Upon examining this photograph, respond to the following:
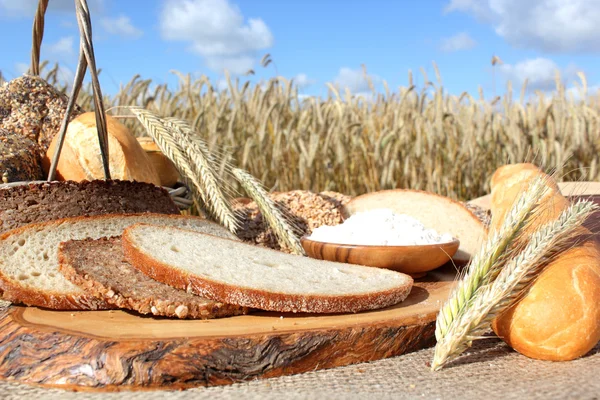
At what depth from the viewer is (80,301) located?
Result: 1851 millimetres

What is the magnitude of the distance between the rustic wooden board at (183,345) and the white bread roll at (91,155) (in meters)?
1.07

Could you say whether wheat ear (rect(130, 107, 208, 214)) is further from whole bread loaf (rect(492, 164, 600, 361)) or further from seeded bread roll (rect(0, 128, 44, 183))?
whole bread loaf (rect(492, 164, 600, 361))

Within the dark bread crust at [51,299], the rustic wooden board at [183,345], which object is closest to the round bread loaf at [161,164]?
the dark bread crust at [51,299]

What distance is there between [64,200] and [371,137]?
3683mm

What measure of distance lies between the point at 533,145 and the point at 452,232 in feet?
12.0

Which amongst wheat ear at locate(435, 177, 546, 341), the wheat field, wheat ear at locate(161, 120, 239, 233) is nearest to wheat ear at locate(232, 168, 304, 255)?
wheat ear at locate(161, 120, 239, 233)

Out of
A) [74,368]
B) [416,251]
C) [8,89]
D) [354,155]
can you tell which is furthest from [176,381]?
[354,155]

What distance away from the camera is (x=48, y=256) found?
216cm

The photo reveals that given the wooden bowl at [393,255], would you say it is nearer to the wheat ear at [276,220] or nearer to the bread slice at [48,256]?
the wheat ear at [276,220]

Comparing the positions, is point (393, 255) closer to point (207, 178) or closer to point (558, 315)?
point (558, 315)

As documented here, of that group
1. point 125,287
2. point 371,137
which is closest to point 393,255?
point 125,287

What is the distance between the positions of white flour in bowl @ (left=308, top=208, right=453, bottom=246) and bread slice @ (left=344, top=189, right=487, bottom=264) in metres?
0.40

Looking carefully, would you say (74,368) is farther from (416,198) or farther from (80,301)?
(416,198)

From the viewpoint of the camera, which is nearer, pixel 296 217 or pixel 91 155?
pixel 91 155
